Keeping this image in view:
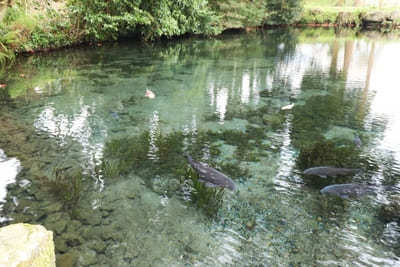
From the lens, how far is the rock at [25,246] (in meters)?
2.42

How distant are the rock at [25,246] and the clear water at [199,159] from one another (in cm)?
82

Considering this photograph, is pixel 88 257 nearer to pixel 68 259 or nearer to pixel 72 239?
pixel 68 259

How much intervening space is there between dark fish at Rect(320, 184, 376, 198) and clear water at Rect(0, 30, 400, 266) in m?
0.12

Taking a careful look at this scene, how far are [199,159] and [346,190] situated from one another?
9.07 ft

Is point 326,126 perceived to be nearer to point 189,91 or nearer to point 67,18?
point 189,91

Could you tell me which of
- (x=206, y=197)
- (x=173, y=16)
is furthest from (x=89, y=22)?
(x=206, y=197)

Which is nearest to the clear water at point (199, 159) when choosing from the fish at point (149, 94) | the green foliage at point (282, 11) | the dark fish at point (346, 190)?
the dark fish at point (346, 190)

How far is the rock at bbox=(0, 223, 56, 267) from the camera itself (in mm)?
2420

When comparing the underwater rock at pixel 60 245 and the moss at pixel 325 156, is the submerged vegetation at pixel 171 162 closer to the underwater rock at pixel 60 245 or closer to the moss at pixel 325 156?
the moss at pixel 325 156

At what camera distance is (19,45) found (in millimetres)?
15016

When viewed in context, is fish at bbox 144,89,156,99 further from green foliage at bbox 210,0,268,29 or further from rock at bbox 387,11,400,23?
rock at bbox 387,11,400,23

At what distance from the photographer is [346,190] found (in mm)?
4613

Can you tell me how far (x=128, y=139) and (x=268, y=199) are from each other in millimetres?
3598

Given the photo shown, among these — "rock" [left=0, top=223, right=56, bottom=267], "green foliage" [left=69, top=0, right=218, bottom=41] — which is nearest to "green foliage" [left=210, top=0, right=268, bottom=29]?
"green foliage" [left=69, top=0, right=218, bottom=41]
